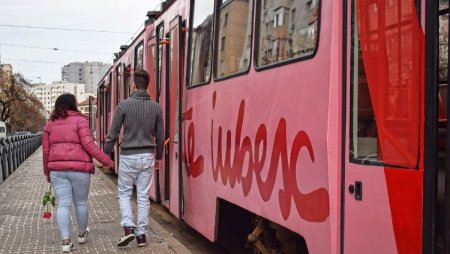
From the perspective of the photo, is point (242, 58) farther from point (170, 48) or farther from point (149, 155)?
point (170, 48)

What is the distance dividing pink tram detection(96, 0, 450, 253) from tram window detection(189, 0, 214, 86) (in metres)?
0.02

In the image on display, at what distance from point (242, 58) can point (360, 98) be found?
69.9 inches

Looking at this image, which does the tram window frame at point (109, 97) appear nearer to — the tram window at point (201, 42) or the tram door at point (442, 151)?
the tram window at point (201, 42)

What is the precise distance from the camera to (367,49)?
114 inches

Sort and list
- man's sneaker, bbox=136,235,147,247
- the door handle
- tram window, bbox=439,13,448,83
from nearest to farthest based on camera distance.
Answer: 1. tram window, bbox=439,13,448,83
2. the door handle
3. man's sneaker, bbox=136,235,147,247

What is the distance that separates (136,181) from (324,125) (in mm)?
3419

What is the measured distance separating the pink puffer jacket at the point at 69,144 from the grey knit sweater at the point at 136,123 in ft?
0.99

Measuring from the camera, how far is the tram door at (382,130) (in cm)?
254

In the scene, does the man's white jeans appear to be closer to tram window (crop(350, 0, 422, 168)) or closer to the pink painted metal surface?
the pink painted metal surface

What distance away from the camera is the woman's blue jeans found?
231 inches

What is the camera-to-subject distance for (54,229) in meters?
7.34

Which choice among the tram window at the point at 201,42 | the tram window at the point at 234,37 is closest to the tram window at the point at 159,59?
the tram window at the point at 201,42

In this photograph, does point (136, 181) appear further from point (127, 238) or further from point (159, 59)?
point (159, 59)

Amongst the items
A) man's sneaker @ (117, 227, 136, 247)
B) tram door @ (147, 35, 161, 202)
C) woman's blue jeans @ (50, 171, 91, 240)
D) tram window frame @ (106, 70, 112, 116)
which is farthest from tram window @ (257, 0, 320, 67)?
tram window frame @ (106, 70, 112, 116)
